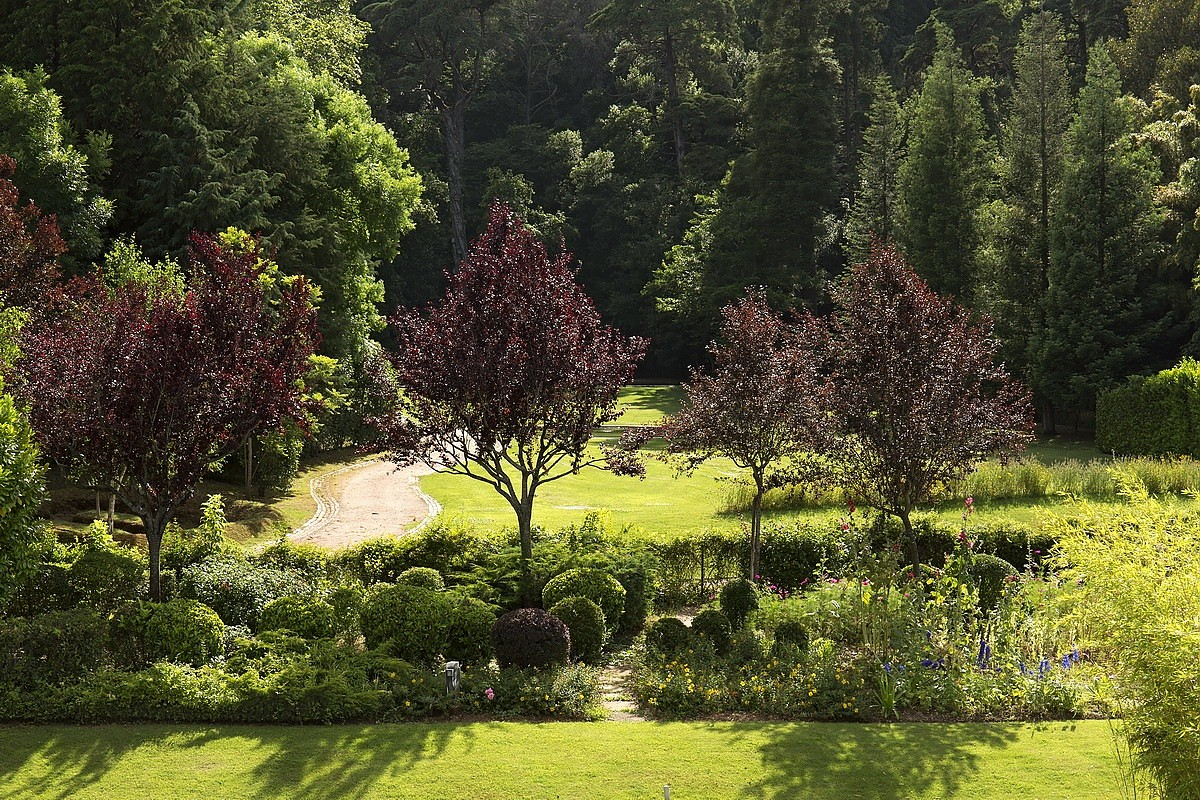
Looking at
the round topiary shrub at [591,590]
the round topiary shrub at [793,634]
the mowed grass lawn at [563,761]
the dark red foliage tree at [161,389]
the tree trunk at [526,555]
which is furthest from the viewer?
the tree trunk at [526,555]

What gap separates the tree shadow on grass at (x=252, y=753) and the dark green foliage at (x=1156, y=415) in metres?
25.4

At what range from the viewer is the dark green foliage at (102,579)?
12156 millimetres

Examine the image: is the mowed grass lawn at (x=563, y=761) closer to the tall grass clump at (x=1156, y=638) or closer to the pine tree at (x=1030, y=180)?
the tall grass clump at (x=1156, y=638)

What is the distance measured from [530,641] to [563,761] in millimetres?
2357

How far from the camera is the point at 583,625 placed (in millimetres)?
11680

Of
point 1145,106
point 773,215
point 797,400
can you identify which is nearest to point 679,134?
point 773,215

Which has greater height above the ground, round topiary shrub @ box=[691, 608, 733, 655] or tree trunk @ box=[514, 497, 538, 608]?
tree trunk @ box=[514, 497, 538, 608]

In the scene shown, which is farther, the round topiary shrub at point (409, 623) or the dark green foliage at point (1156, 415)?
the dark green foliage at point (1156, 415)

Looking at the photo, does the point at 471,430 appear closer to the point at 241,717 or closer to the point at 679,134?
the point at 241,717

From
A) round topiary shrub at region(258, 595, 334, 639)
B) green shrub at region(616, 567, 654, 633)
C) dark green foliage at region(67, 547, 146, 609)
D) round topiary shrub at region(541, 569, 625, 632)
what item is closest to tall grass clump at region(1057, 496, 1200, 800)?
round topiary shrub at region(541, 569, 625, 632)

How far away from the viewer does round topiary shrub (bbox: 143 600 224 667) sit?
1068 cm

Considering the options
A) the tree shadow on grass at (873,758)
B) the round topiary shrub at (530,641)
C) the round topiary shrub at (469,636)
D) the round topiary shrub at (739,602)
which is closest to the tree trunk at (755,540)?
the round topiary shrub at (739,602)

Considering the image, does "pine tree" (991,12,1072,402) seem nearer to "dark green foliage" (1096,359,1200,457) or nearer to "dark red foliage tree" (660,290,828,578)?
"dark green foliage" (1096,359,1200,457)

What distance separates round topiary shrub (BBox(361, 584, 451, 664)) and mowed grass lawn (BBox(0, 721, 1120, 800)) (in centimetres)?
168
